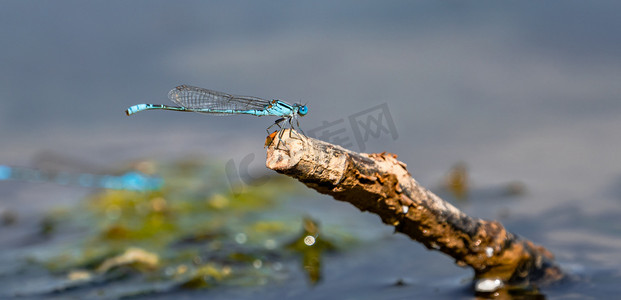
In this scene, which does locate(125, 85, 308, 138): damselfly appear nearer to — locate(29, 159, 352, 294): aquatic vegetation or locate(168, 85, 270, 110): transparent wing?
locate(168, 85, 270, 110): transparent wing

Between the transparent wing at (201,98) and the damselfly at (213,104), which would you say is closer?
the damselfly at (213,104)

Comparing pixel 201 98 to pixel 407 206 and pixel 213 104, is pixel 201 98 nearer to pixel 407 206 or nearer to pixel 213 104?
pixel 213 104

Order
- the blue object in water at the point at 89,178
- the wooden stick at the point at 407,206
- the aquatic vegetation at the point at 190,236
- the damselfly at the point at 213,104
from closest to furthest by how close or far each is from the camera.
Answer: the wooden stick at the point at 407,206
the damselfly at the point at 213,104
the aquatic vegetation at the point at 190,236
the blue object in water at the point at 89,178

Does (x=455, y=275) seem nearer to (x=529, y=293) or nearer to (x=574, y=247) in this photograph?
(x=529, y=293)

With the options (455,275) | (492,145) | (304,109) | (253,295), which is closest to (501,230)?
(455,275)

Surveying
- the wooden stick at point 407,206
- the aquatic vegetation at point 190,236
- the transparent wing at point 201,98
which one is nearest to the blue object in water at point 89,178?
the aquatic vegetation at point 190,236

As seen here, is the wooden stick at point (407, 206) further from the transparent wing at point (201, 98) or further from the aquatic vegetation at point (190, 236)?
the transparent wing at point (201, 98)

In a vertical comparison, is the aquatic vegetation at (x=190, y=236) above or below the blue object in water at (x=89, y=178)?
below
